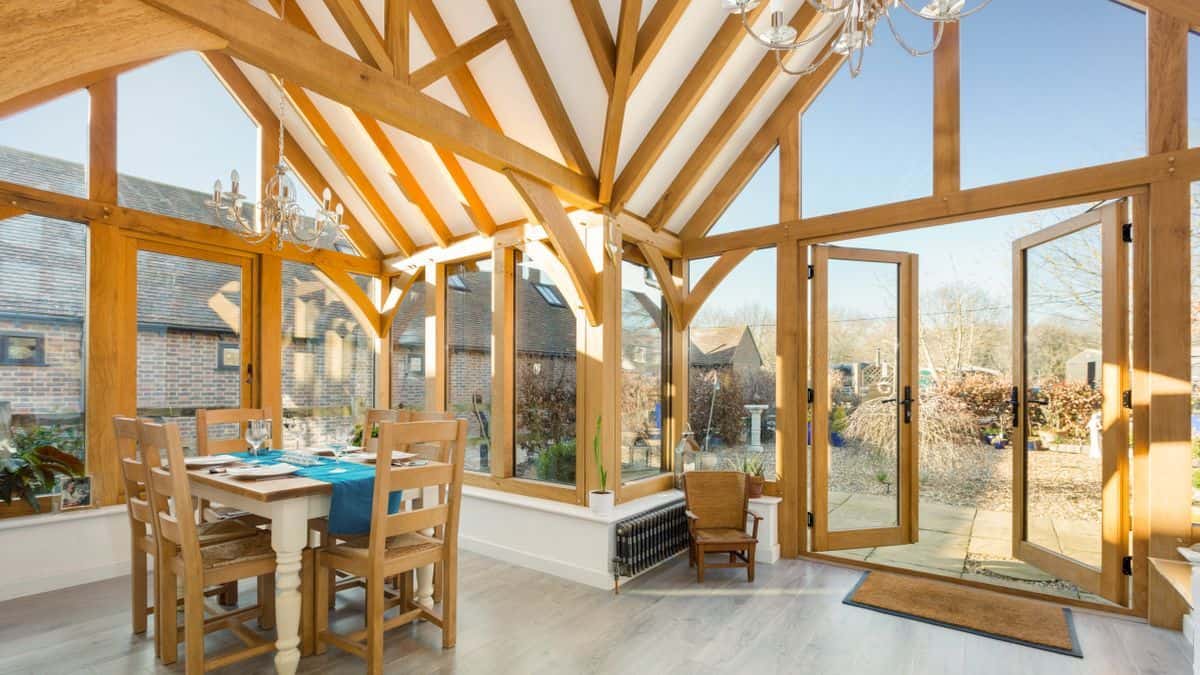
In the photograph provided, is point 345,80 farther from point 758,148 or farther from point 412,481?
point 758,148

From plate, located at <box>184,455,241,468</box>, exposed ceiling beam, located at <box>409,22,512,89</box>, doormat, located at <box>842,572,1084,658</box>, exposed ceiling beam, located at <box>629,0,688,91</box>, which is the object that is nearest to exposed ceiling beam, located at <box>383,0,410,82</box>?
exposed ceiling beam, located at <box>409,22,512,89</box>

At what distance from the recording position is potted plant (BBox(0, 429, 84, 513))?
373cm

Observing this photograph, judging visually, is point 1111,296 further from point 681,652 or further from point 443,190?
point 443,190

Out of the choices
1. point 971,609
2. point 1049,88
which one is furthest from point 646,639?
point 1049,88

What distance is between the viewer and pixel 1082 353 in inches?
150

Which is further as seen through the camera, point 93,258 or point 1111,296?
point 93,258

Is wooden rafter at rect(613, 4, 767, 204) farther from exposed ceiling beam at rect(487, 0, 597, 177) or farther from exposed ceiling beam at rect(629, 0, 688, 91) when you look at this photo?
exposed ceiling beam at rect(629, 0, 688, 91)

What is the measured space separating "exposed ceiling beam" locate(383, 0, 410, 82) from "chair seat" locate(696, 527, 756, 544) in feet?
10.7

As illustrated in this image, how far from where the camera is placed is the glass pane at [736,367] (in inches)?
187

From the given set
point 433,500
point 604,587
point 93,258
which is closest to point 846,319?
point 604,587

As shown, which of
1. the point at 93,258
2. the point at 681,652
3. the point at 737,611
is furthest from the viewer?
the point at 93,258

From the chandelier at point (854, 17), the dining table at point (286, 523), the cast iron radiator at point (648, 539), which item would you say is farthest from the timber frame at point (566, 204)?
the dining table at point (286, 523)

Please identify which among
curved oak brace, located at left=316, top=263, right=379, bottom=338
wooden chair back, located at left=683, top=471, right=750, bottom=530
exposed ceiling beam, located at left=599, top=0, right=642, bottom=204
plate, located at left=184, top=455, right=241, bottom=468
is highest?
exposed ceiling beam, located at left=599, top=0, right=642, bottom=204

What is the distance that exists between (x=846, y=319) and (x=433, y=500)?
340cm
